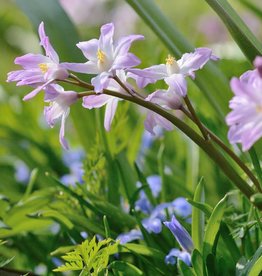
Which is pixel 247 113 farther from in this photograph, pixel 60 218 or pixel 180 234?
pixel 60 218

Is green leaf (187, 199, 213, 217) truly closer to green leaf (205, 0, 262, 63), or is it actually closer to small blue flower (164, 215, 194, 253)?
small blue flower (164, 215, 194, 253)

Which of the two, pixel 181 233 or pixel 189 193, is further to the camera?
pixel 189 193

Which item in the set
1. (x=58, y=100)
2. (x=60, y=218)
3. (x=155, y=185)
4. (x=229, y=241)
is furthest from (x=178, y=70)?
(x=155, y=185)

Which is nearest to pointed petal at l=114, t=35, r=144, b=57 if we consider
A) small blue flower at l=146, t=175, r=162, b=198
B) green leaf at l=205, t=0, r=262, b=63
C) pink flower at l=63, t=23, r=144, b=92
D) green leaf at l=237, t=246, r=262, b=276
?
pink flower at l=63, t=23, r=144, b=92

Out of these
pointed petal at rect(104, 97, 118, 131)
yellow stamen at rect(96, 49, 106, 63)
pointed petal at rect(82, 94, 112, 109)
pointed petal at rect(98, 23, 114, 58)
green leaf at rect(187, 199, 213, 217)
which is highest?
pointed petal at rect(98, 23, 114, 58)

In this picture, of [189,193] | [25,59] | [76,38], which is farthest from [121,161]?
[25,59]

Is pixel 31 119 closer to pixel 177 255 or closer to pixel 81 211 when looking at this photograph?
pixel 81 211
